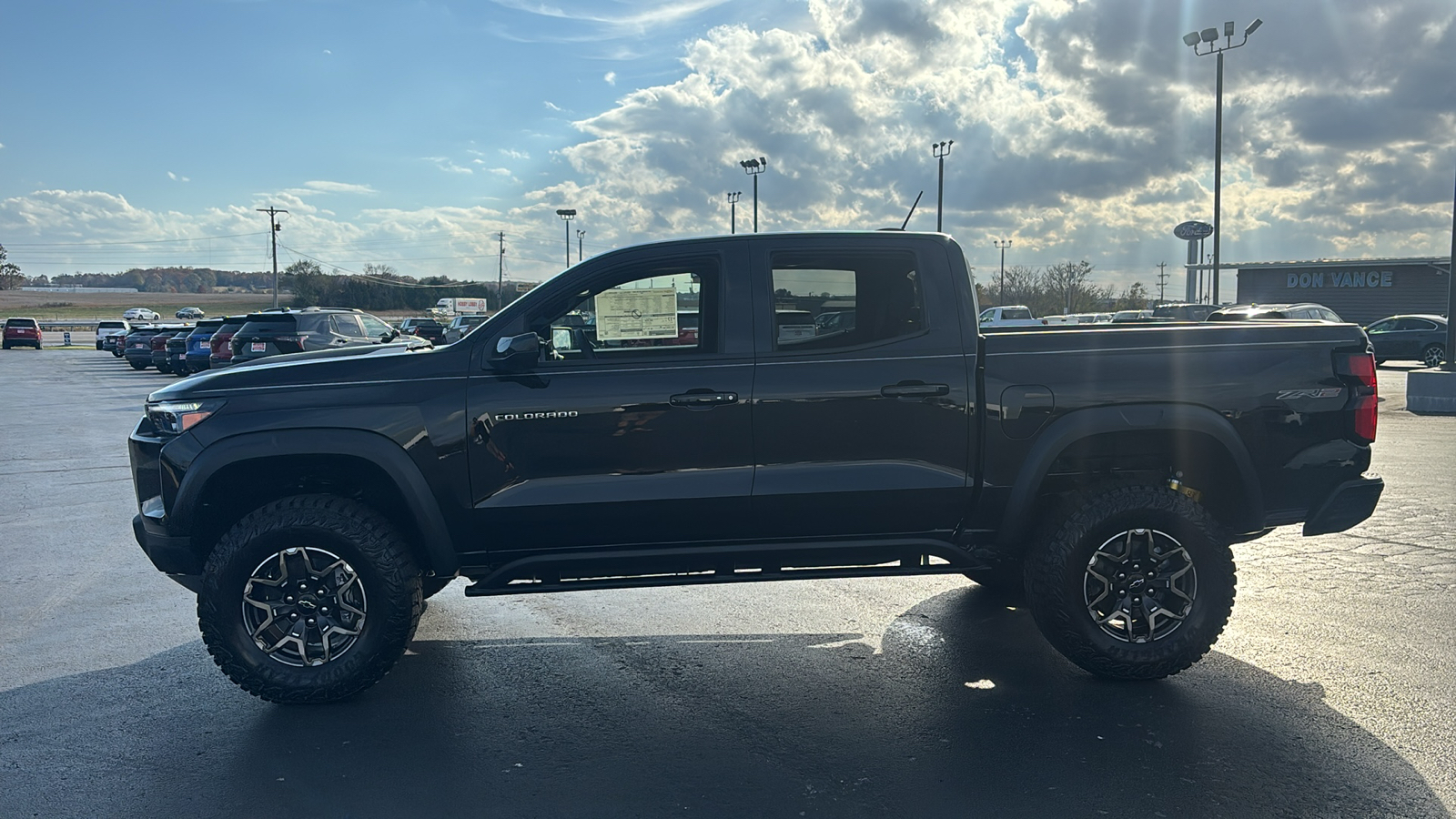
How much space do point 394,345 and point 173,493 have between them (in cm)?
149

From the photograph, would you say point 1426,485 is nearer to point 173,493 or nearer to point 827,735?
point 827,735

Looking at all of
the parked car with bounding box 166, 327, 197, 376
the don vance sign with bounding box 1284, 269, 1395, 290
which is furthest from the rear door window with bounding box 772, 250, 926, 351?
the don vance sign with bounding box 1284, 269, 1395, 290

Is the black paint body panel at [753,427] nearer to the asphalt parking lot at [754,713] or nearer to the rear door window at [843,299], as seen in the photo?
the rear door window at [843,299]

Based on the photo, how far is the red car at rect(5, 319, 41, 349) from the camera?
57.0 m

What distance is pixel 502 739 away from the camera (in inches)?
163

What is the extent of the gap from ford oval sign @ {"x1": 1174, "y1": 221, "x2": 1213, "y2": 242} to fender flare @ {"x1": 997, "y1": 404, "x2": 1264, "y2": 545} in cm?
5672

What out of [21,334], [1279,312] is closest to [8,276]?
[21,334]

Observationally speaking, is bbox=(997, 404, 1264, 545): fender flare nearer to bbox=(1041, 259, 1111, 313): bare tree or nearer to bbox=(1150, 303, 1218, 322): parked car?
bbox=(1150, 303, 1218, 322): parked car

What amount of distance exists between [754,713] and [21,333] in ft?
218

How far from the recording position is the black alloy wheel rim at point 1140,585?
475 cm

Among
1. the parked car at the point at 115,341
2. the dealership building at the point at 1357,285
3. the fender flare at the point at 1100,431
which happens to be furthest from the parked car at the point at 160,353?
the dealership building at the point at 1357,285

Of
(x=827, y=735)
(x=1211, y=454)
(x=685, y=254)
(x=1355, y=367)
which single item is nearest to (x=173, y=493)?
(x=685, y=254)

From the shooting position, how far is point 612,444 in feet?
14.9

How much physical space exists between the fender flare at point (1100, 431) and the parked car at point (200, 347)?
80.3ft
